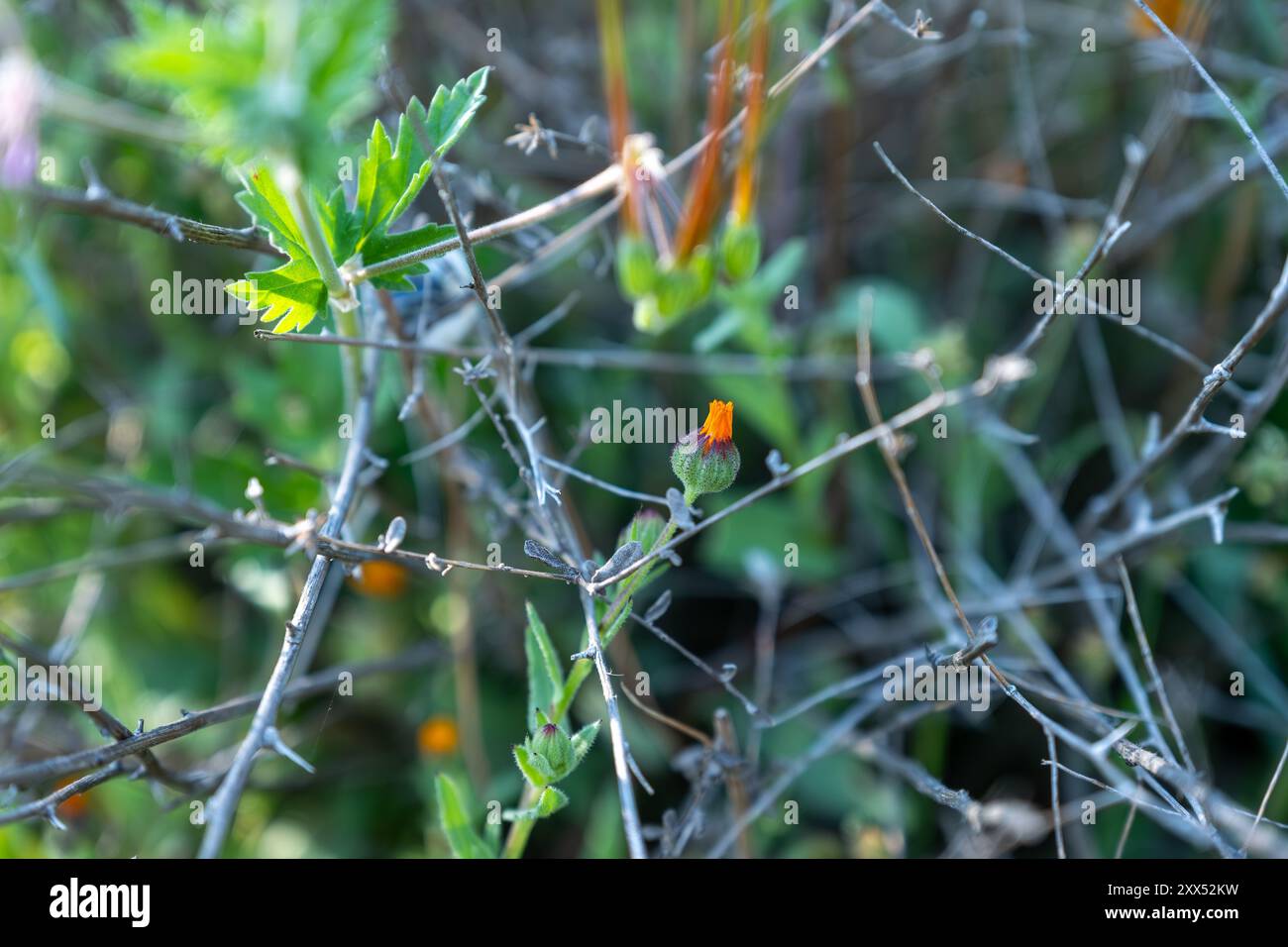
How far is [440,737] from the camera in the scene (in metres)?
1.83

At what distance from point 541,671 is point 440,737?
0.65m

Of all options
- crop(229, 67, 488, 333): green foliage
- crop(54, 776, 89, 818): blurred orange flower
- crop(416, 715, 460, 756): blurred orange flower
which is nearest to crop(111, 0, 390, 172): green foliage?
crop(229, 67, 488, 333): green foliage

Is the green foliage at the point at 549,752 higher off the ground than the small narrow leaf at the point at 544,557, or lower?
lower

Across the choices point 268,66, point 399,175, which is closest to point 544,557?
point 399,175

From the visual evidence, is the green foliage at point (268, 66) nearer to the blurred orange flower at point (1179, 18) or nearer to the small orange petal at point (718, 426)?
the small orange petal at point (718, 426)

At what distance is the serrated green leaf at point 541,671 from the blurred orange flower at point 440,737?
63 centimetres

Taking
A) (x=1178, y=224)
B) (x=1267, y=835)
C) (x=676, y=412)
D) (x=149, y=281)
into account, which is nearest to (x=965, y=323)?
(x=1178, y=224)

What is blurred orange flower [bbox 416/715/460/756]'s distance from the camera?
1.83 metres

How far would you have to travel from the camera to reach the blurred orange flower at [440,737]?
1.83m


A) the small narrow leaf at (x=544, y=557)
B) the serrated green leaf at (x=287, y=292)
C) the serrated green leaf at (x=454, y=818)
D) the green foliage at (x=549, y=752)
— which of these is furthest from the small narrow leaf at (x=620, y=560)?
the serrated green leaf at (x=287, y=292)

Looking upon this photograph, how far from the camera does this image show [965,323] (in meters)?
2.21

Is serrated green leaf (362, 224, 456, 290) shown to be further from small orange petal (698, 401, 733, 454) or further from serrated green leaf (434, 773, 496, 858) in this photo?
serrated green leaf (434, 773, 496, 858)

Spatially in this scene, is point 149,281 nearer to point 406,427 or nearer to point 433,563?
point 406,427

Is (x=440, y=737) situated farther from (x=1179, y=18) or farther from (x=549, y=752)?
(x=1179, y=18)
